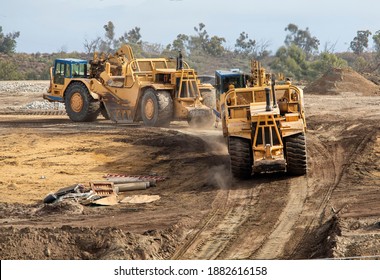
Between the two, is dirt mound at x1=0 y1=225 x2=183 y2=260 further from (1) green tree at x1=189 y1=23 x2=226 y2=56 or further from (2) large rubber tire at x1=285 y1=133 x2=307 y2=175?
(1) green tree at x1=189 y1=23 x2=226 y2=56

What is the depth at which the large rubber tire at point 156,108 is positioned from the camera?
104 feet

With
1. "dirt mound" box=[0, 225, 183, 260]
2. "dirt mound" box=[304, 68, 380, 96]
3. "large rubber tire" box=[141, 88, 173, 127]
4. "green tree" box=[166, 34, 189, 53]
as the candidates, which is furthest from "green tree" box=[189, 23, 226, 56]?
"dirt mound" box=[0, 225, 183, 260]

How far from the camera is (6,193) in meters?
21.6

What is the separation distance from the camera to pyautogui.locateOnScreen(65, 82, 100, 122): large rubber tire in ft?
114

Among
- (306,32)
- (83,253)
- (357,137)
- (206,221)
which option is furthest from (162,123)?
(306,32)

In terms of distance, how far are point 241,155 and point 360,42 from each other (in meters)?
68.5

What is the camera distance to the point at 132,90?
33.1 meters

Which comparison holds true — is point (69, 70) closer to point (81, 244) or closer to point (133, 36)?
point (81, 244)

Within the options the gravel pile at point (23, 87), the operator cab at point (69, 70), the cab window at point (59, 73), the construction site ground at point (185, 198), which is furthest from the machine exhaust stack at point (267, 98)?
the gravel pile at point (23, 87)

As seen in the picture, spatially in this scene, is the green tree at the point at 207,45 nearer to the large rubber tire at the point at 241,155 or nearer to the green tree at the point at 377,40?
the green tree at the point at 377,40

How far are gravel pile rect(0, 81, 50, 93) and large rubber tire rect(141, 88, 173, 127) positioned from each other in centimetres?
2479

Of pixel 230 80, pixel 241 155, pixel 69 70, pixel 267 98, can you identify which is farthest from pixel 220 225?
pixel 69 70

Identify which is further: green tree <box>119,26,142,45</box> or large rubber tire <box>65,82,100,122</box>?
green tree <box>119,26,142,45</box>

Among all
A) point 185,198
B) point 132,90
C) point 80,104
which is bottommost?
point 185,198
